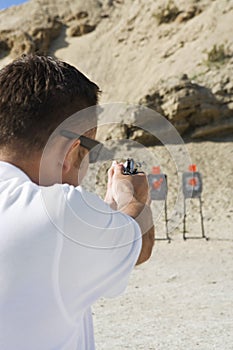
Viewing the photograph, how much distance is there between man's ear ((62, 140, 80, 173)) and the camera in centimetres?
124

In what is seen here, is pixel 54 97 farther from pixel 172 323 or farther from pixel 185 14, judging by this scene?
pixel 185 14

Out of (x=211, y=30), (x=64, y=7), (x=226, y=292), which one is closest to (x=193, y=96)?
(x=211, y=30)

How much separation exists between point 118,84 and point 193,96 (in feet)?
24.0

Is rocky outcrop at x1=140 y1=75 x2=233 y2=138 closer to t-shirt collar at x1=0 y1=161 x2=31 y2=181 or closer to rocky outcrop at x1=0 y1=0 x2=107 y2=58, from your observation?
rocky outcrop at x1=0 y1=0 x2=107 y2=58

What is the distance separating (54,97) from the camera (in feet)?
4.00

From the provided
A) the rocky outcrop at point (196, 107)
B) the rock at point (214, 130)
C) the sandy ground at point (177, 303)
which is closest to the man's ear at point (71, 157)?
the sandy ground at point (177, 303)

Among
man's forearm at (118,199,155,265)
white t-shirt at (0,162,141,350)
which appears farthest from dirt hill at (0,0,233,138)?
white t-shirt at (0,162,141,350)

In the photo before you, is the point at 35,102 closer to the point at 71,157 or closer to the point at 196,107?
the point at 71,157

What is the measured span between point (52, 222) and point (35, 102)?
0.81ft

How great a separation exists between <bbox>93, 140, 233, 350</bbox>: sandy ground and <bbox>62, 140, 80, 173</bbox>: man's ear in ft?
2.84

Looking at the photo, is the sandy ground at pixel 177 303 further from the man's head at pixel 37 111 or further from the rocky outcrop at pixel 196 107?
the rocky outcrop at pixel 196 107

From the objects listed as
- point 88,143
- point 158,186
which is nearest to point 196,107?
point 158,186

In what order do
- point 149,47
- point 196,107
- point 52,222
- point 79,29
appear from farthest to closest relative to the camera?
point 79,29 < point 149,47 < point 196,107 < point 52,222

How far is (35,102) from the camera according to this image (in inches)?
47.3
